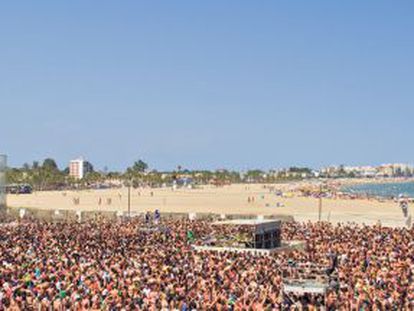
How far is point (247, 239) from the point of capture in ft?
105

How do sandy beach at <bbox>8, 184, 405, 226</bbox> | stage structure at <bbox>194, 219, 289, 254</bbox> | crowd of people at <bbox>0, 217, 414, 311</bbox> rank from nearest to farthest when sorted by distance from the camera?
crowd of people at <bbox>0, 217, 414, 311</bbox>
stage structure at <bbox>194, 219, 289, 254</bbox>
sandy beach at <bbox>8, 184, 405, 226</bbox>

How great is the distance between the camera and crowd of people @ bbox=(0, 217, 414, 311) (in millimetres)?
17328

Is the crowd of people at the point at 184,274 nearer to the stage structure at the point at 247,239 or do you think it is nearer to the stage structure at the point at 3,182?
the stage structure at the point at 247,239

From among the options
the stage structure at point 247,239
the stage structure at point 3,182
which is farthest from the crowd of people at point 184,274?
the stage structure at point 3,182

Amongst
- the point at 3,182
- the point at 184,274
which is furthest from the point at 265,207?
the point at 184,274

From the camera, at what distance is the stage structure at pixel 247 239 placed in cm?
3155

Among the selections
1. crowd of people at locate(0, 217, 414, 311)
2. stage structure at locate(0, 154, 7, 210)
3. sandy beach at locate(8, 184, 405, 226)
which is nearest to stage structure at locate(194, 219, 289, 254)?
crowd of people at locate(0, 217, 414, 311)

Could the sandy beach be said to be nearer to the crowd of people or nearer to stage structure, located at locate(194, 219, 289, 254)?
stage structure, located at locate(194, 219, 289, 254)

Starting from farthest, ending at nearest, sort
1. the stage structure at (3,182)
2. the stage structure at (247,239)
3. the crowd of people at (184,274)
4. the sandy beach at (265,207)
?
1. the sandy beach at (265,207)
2. the stage structure at (3,182)
3. the stage structure at (247,239)
4. the crowd of people at (184,274)

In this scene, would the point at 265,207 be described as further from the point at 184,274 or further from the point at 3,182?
the point at 184,274

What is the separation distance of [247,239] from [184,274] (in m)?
10.6

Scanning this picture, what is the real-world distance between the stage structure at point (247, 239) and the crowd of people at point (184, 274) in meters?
1.08

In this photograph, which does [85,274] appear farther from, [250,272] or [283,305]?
[283,305]

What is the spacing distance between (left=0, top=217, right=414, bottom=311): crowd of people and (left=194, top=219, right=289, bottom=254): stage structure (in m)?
1.08
